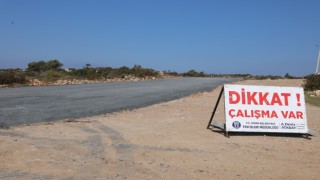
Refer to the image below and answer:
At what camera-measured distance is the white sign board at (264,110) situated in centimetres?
1159

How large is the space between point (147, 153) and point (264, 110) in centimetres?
421

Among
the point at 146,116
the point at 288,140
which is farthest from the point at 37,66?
the point at 288,140

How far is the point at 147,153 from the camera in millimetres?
8930

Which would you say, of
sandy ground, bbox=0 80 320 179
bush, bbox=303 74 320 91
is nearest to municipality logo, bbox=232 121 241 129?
sandy ground, bbox=0 80 320 179

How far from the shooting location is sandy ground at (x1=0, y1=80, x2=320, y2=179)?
7.45 m

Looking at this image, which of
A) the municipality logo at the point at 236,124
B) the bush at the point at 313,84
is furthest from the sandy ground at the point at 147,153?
the bush at the point at 313,84

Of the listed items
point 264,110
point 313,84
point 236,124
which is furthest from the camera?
point 313,84

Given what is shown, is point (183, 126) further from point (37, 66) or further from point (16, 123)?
point (37, 66)

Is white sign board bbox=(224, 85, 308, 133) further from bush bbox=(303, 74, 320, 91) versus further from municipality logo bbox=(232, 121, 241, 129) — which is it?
bush bbox=(303, 74, 320, 91)

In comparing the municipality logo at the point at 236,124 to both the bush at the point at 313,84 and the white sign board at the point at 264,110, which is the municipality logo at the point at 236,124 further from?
the bush at the point at 313,84

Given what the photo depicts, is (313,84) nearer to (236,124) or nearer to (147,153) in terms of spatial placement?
(236,124)

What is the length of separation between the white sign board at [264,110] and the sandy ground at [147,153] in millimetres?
298

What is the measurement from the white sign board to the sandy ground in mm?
298

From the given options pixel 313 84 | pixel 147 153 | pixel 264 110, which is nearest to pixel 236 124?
pixel 264 110
